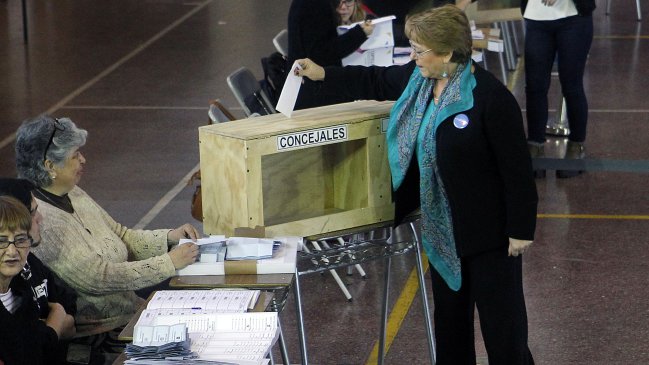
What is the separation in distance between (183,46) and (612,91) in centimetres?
524

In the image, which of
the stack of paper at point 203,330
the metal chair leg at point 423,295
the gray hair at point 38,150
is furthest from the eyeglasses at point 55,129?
the metal chair leg at point 423,295

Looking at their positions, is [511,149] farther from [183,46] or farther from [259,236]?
[183,46]

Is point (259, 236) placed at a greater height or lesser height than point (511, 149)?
lesser

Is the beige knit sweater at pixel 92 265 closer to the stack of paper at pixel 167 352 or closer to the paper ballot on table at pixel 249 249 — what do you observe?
the paper ballot on table at pixel 249 249

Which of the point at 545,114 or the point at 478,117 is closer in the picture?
the point at 478,117

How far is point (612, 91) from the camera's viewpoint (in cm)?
1102

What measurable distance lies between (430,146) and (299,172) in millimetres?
867

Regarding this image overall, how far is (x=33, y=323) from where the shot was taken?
3.82 meters

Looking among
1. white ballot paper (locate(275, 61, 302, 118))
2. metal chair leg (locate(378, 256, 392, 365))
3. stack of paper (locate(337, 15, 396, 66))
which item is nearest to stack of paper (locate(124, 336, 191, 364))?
white ballot paper (locate(275, 61, 302, 118))

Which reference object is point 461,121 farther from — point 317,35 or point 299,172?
point 317,35

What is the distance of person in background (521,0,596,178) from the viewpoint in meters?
7.95

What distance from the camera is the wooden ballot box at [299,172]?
178 inches

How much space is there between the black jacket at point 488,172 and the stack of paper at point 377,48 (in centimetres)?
278

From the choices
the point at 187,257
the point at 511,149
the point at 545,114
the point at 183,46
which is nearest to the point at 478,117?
the point at 511,149
